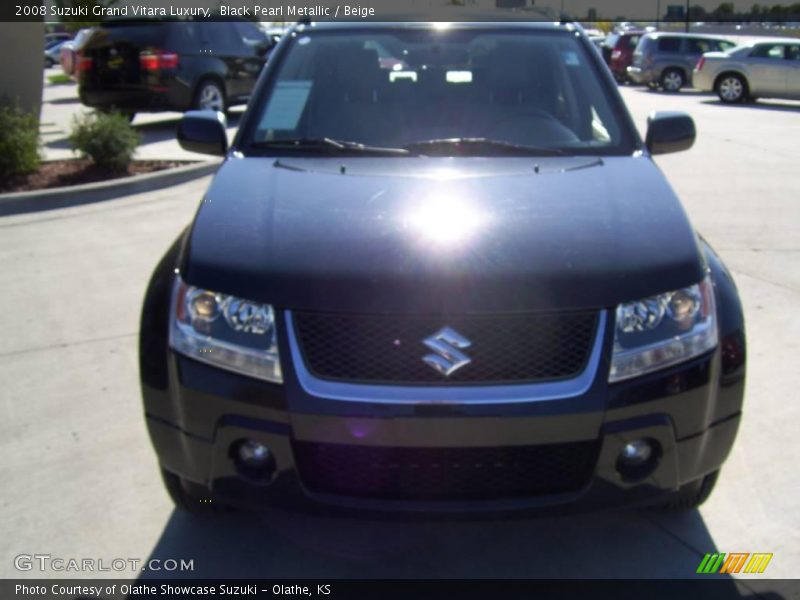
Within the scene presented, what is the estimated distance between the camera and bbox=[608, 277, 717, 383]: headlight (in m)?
2.91

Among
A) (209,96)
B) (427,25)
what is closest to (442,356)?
(427,25)

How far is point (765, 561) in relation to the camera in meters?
3.34

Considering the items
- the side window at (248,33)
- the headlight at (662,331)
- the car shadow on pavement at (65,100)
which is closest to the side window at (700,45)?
the side window at (248,33)

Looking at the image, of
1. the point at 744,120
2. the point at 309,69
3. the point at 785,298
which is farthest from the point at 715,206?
the point at 744,120

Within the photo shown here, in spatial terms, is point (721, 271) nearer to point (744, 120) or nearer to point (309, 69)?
point (309, 69)

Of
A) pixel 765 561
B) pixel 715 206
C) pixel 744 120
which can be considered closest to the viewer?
pixel 765 561

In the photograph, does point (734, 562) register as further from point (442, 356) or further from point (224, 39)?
point (224, 39)

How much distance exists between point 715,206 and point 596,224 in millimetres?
6427

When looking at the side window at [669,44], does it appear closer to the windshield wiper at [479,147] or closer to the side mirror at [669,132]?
the side mirror at [669,132]

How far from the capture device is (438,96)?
14.8 feet

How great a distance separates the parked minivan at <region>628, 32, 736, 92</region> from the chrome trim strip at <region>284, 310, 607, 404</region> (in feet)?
83.9

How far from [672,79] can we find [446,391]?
84.5 feet

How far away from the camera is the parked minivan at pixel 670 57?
26.8 m

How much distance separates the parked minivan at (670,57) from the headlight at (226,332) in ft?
84.2
